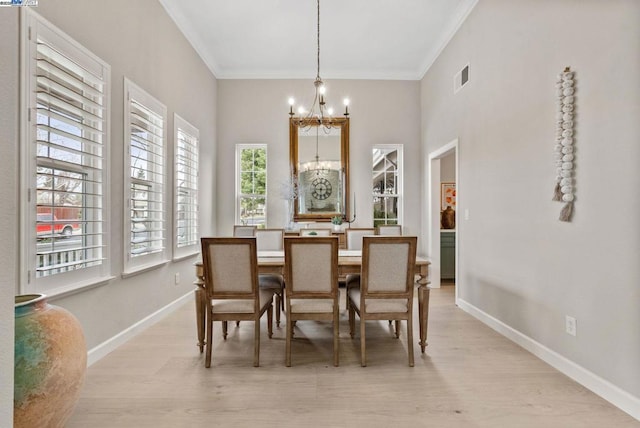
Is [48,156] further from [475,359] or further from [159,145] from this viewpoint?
[475,359]

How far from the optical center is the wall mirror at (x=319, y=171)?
5504 mm

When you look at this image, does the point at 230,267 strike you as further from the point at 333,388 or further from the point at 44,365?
the point at 44,365

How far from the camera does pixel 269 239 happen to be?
4.17 m

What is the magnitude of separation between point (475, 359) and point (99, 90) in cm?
345

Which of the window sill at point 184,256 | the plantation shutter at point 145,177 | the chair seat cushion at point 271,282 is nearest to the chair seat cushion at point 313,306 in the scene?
the chair seat cushion at point 271,282

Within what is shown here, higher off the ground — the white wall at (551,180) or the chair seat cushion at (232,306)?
the white wall at (551,180)

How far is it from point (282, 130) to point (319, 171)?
90 cm

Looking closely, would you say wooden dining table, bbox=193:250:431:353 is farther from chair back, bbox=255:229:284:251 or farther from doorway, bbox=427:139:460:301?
doorway, bbox=427:139:460:301

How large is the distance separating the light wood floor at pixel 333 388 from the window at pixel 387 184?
111 inches

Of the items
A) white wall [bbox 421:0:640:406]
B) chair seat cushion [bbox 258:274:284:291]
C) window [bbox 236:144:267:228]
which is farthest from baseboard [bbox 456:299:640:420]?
window [bbox 236:144:267:228]

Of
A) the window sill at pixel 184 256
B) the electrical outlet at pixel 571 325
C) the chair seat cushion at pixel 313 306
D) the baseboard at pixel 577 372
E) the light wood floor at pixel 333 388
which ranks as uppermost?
the window sill at pixel 184 256

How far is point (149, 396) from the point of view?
2068mm

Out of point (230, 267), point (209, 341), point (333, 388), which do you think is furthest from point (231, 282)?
point (333, 388)

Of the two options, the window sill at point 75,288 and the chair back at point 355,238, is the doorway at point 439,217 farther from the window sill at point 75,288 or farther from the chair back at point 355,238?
the window sill at point 75,288
